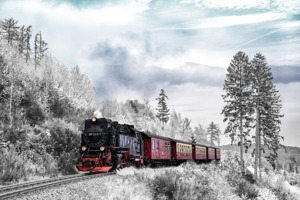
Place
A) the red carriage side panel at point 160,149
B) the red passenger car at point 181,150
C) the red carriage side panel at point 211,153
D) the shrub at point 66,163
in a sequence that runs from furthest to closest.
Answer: the red carriage side panel at point 211,153, the red passenger car at point 181,150, the red carriage side panel at point 160,149, the shrub at point 66,163

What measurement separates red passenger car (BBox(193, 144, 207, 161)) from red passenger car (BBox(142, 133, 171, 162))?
888 centimetres

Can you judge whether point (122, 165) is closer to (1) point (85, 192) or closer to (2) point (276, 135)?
(1) point (85, 192)

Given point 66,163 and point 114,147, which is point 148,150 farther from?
point 66,163

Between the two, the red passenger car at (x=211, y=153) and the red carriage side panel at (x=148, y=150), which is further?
the red passenger car at (x=211, y=153)

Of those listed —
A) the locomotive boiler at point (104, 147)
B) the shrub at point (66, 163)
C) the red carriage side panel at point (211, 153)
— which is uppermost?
the locomotive boiler at point (104, 147)

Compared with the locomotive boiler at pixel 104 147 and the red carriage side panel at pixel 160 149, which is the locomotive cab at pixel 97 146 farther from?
the red carriage side panel at pixel 160 149

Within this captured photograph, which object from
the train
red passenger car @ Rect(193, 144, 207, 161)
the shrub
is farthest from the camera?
red passenger car @ Rect(193, 144, 207, 161)

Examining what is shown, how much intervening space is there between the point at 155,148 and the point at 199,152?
1435cm

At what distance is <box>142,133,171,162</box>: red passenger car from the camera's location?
2555 centimetres

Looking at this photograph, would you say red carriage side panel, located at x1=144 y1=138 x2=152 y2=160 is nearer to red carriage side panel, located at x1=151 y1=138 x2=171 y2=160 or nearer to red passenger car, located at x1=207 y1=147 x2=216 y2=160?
red carriage side panel, located at x1=151 y1=138 x2=171 y2=160

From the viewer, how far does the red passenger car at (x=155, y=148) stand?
2555 cm

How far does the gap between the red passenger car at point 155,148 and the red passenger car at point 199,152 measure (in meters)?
8.88

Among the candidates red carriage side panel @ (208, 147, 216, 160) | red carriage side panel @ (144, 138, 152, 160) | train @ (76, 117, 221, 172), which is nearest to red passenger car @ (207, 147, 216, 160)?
red carriage side panel @ (208, 147, 216, 160)

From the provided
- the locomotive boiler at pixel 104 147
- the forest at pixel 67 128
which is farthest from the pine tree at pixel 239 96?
the locomotive boiler at pixel 104 147
